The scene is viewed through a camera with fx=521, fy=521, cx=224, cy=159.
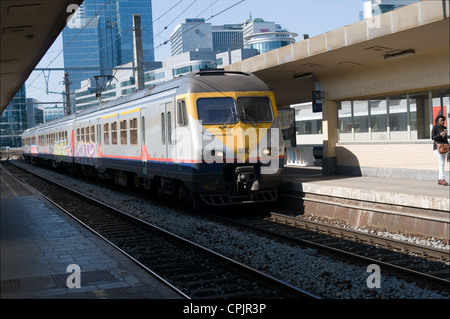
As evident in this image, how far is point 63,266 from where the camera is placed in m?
7.18

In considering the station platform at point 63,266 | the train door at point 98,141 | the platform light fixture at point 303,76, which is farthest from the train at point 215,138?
the train door at point 98,141

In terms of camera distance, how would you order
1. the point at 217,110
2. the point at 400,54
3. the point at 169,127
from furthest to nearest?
1. the point at 169,127
2. the point at 400,54
3. the point at 217,110

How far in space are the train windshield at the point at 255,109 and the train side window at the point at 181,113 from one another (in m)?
1.30

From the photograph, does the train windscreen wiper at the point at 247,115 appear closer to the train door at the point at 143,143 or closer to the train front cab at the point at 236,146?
the train front cab at the point at 236,146

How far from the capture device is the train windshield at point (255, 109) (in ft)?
40.5

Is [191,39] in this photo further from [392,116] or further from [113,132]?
[392,116]

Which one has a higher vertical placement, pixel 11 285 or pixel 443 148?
pixel 443 148

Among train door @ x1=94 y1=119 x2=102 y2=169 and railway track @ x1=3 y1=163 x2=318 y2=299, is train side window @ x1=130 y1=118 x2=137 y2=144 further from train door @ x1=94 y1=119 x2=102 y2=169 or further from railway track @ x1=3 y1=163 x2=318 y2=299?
train door @ x1=94 y1=119 x2=102 y2=169

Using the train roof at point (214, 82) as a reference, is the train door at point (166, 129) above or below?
below

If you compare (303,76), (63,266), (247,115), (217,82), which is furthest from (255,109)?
(63,266)

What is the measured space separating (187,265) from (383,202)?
4.77 meters

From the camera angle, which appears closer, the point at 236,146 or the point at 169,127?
the point at 236,146
